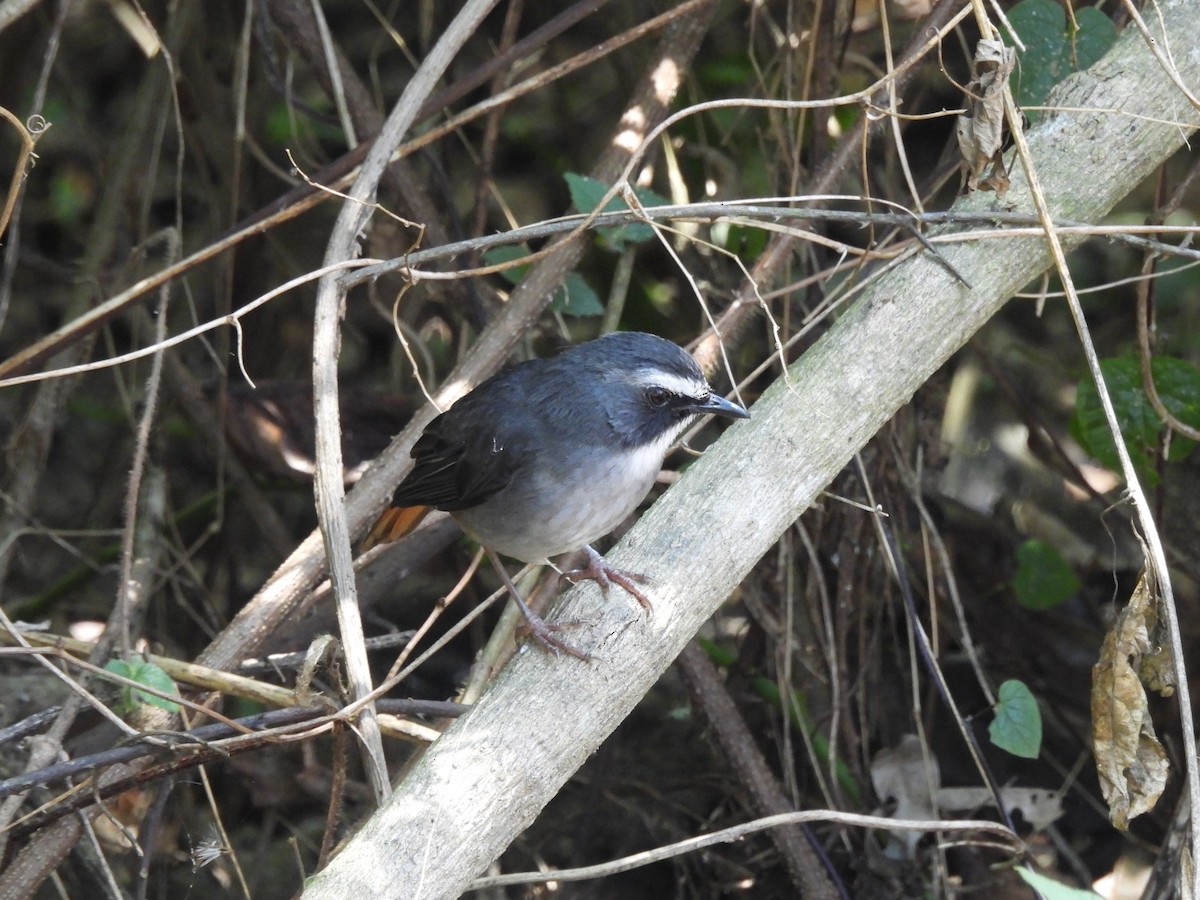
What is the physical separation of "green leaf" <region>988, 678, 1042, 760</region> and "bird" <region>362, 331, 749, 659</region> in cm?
114

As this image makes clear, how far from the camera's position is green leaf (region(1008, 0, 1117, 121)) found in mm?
3639

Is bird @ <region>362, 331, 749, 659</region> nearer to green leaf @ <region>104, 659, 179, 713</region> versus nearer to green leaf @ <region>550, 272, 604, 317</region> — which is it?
green leaf @ <region>550, 272, 604, 317</region>

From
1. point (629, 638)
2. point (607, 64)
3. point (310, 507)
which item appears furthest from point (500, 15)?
point (629, 638)

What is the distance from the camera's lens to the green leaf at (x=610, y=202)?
12.6ft

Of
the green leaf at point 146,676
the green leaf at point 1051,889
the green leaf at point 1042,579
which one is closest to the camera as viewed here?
the green leaf at point 1051,889

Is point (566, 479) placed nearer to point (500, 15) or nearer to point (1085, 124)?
point (1085, 124)

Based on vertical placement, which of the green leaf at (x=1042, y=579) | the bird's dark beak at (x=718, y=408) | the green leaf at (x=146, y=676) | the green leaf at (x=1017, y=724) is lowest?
the green leaf at (x=1042, y=579)

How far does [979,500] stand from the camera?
18.1 feet

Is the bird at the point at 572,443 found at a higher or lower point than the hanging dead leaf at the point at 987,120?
lower

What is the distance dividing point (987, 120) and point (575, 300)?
5.70 feet

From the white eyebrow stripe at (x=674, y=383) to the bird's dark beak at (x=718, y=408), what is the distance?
0.09ft

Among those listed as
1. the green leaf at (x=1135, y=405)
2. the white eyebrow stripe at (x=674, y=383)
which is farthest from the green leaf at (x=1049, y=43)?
the white eyebrow stripe at (x=674, y=383)

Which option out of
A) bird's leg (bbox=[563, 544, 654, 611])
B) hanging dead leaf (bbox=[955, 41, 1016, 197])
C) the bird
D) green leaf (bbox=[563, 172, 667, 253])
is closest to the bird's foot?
bird's leg (bbox=[563, 544, 654, 611])

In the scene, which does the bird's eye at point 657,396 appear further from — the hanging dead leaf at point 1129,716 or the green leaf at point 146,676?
the green leaf at point 146,676
